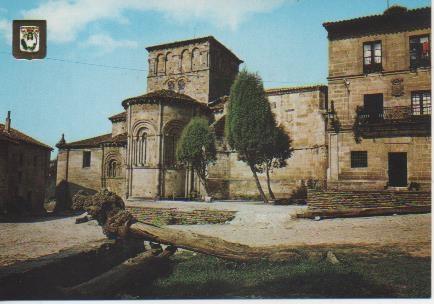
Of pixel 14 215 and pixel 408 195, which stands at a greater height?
pixel 408 195

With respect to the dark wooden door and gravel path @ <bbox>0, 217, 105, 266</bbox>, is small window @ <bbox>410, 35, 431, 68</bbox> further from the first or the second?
gravel path @ <bbox>0, 217, 105, 266</bbox>

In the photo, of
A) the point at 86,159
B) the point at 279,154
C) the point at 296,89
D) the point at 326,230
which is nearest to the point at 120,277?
the point at 326,230

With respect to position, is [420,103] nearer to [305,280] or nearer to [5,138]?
[305,280]

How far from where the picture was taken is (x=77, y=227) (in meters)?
16.0

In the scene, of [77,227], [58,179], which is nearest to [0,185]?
[77,227]

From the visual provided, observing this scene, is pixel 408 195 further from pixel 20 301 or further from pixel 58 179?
pixel 58 179

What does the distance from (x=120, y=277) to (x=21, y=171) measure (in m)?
21.7

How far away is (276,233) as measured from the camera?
495 inches

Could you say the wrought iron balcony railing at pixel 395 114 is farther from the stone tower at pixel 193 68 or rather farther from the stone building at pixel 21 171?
the stone building at pixel 21 171

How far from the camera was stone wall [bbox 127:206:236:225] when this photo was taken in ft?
52.3

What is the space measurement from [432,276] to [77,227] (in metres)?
14.2

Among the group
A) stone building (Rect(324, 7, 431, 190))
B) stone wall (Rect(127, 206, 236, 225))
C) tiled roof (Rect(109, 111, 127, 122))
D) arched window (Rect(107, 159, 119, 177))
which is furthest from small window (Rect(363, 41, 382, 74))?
tiled roof (Rect(109, 111, 127, 122))

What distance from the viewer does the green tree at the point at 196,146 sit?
24016 mm

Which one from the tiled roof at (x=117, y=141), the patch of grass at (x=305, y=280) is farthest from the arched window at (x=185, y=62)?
the patch of grass at (x=305, y=280)
